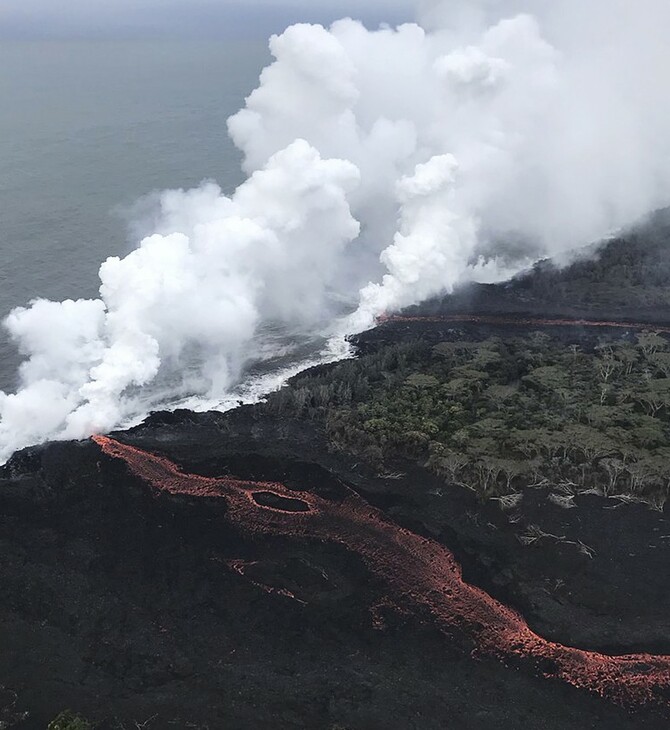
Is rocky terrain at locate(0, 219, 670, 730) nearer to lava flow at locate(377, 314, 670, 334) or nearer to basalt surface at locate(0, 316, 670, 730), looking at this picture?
basalt surface at locate(0, 316, 670, 730)

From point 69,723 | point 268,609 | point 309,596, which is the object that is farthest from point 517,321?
point 69,723

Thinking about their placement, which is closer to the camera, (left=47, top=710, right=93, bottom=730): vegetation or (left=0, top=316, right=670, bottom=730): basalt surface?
(left=47, top=710, right=93, bottom=730): vegetation

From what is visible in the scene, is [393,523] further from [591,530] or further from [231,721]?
[231,721]

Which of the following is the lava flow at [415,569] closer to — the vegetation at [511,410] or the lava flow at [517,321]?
the vegetation at [511,410]

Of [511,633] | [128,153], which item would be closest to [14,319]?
[511,633]

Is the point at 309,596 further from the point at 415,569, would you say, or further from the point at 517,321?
the point at 517,321

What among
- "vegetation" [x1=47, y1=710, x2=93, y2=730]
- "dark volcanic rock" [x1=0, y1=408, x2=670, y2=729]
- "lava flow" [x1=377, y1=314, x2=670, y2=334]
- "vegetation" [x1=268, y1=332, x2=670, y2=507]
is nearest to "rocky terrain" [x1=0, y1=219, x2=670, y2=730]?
"dark volcanic rock" [x1=0, y1=408, x2=670, y2=729]

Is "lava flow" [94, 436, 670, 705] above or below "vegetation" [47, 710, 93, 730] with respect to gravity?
above

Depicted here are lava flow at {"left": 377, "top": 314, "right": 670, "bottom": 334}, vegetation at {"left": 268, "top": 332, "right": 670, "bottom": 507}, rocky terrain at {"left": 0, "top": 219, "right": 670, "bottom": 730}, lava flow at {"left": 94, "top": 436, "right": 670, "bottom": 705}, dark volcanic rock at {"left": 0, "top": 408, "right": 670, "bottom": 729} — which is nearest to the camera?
dark volcanic rock at {"left": 0, "top": 408, "right": 670, "bottom": 729}
